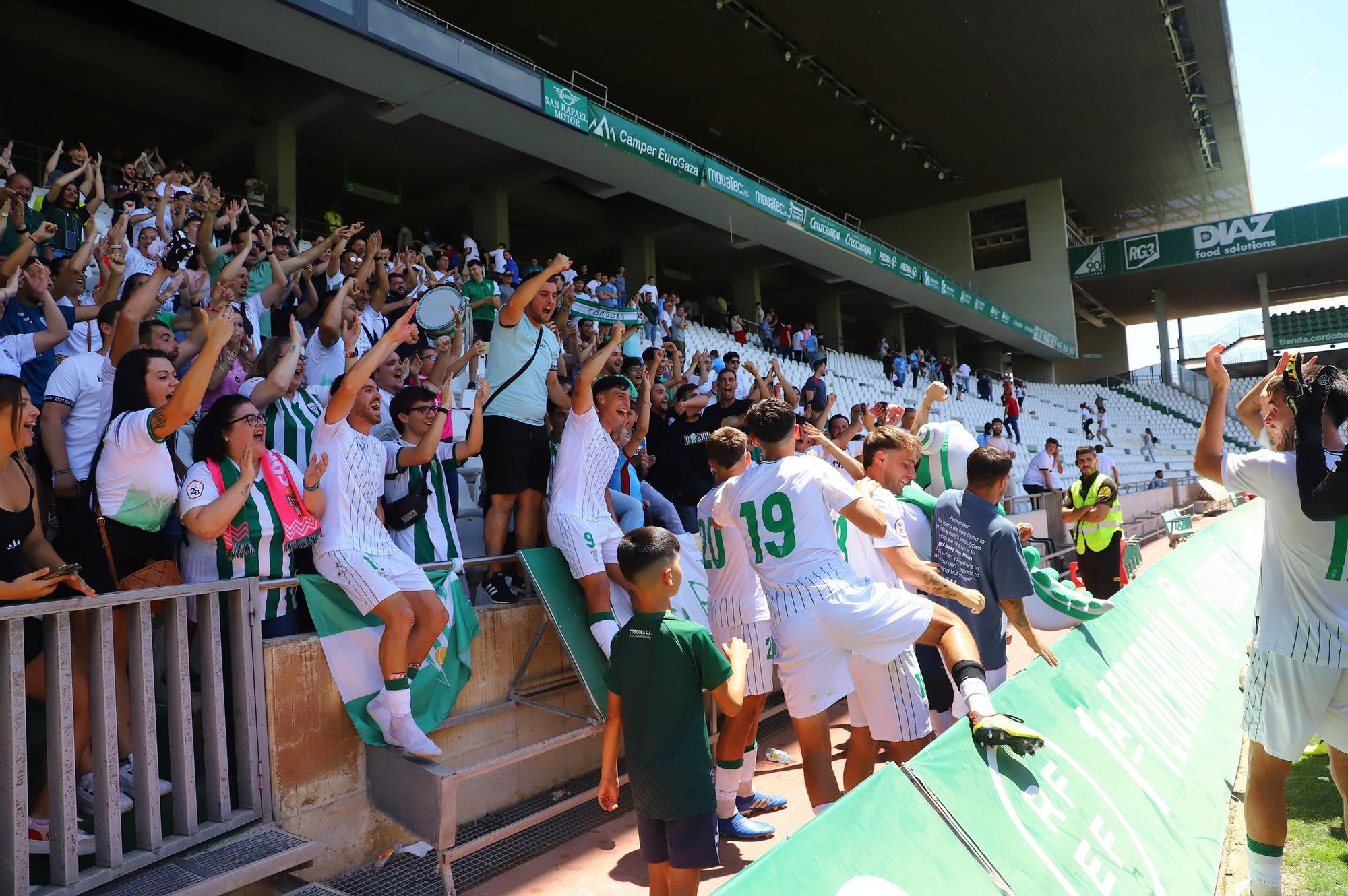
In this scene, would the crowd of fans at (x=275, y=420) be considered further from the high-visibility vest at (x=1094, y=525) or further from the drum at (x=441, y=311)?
the high-visibility vest at (x=1094, y=525)

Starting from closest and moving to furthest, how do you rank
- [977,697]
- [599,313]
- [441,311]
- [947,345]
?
[977,697], [441,311], [599,313], [947,345]

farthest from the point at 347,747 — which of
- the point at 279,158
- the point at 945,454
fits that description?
the point at 279,158

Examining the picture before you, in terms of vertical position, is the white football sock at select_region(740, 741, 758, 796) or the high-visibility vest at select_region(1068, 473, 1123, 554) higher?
the high-visibility vest at select_region(1068, 473, 1123, 554)

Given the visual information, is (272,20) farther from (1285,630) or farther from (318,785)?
(1285,630)

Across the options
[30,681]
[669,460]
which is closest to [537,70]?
[669,460]

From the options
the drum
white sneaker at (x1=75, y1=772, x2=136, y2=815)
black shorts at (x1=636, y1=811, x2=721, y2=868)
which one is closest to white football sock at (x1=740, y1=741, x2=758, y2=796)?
black shorts at (x1=636, y1=811, x2=721, y2=868)

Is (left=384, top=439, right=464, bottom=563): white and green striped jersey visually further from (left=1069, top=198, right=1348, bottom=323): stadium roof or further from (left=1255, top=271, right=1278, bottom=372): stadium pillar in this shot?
(left=1255, top=271, right=1278, bottom=372): stadium pillar

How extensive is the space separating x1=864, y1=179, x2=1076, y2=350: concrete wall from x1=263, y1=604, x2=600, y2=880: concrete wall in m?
34.4

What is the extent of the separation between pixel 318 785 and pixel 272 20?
11936 millimetres

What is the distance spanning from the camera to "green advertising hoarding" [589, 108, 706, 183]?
15.5 m

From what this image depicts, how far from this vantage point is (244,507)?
3.70 meters

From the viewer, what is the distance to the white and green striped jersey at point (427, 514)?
451 cm

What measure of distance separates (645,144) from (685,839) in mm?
15485

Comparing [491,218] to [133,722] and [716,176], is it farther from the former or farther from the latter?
[133,722]
